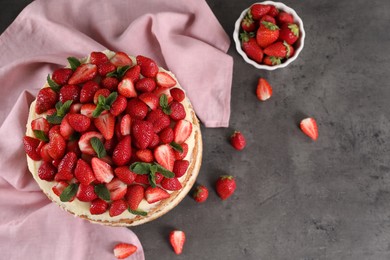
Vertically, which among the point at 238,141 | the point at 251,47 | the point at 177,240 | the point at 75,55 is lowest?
the point at 177,240

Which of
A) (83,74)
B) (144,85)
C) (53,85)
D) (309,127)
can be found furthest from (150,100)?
(309,127)

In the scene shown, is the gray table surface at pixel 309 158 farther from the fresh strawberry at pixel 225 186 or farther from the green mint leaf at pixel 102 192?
the green mint leaf at pixel 102 192

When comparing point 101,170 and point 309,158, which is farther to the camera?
point 309,158

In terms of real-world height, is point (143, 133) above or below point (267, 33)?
above

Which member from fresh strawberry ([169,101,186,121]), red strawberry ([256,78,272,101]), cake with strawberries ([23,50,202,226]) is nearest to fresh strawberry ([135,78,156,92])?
cake with strawberries ([23,50,202,226])

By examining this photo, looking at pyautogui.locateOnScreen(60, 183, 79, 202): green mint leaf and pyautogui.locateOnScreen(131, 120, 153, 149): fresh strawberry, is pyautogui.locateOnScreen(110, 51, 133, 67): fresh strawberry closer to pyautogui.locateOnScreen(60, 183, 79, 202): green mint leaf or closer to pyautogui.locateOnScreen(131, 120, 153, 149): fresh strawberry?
pyautogui.locateOnScreen(131, 120, 153, 149): fresh strawberry

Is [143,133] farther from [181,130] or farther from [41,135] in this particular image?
[41,135]
